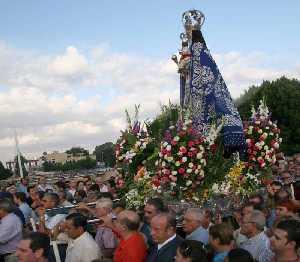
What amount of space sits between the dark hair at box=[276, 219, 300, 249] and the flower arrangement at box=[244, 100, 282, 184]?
169 inches

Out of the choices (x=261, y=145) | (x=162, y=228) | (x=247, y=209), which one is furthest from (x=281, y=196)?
(x=162, y=228)

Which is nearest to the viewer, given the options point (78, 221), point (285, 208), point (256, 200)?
point (78, 221)

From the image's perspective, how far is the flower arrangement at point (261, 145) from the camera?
30.3 ft

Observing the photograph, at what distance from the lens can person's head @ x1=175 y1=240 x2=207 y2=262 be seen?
438 cm

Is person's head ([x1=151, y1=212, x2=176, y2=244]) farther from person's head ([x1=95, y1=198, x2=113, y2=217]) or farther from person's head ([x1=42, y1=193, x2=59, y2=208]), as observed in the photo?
person's head ([x1=42, y1=193, x2=59, y2=208])

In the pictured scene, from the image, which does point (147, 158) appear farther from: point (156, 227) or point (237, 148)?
point (156, 227)

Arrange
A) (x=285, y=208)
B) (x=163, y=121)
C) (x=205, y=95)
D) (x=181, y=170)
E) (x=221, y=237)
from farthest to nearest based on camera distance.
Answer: (x=205, y=95), (x=163, y=121), (x=181, y=170), (x=285, y=208), (x=221, y=237)

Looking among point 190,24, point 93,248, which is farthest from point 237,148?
point 93,248

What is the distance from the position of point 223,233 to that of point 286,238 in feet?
2.53

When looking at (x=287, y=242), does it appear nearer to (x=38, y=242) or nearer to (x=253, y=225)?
(x=253, y=225)

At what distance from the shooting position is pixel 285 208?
699 cm

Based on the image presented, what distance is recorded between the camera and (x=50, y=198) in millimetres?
8141

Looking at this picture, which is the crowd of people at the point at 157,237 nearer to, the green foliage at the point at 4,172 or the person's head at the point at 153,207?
the person's head at the point at 153,207

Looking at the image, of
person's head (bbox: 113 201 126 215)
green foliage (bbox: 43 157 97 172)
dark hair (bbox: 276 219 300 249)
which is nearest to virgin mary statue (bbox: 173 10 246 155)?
person's head (bbox: 113 201 126 215)
